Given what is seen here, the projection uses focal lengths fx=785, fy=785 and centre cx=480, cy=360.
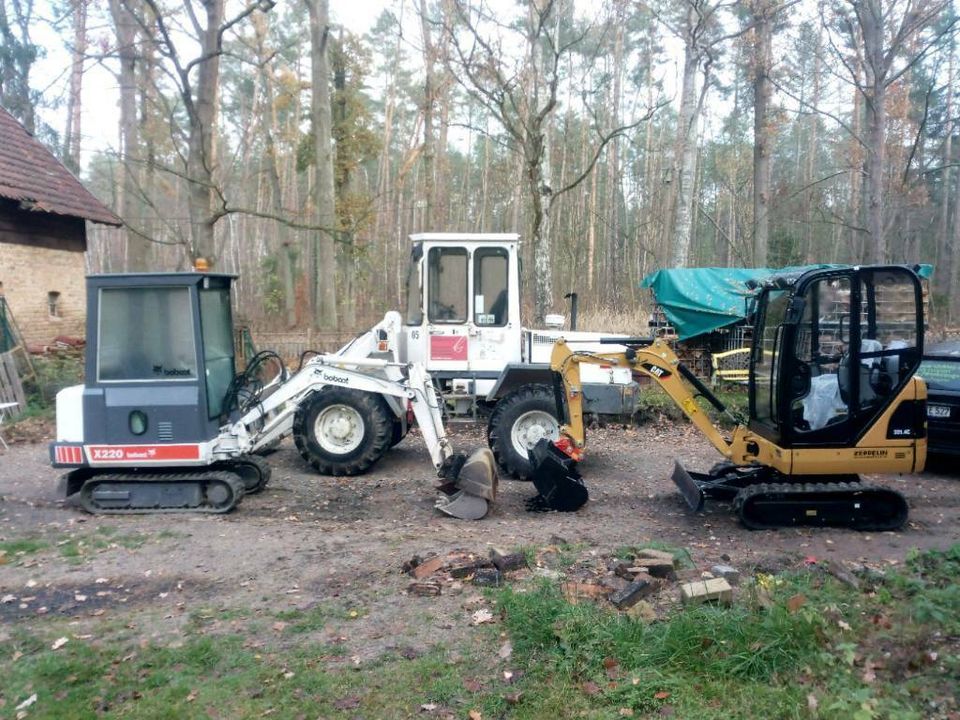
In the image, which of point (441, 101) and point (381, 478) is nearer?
point (381, 478)

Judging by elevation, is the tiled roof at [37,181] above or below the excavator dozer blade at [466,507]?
above

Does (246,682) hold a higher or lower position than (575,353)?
lower

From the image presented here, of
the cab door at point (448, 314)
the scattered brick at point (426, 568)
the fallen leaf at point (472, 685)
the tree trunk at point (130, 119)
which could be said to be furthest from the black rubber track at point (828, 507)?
the tree trunk at point (130, 119)

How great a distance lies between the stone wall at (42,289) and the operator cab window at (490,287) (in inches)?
450

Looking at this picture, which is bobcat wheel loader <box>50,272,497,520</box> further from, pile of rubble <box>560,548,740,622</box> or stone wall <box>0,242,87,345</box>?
stone wall <box>0,242,87,345</box>

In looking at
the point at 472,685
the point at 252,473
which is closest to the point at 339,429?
the point at 252,473

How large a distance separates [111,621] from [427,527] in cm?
295

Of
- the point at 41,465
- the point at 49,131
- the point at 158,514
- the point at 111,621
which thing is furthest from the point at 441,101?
the point at 111,621

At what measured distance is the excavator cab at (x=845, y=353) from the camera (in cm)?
707

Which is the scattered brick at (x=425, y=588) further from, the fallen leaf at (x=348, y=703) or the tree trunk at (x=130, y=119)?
the tree trunk at (x=130, y=119)

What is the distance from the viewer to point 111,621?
539cm

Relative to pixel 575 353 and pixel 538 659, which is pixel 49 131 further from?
pixel 538 659

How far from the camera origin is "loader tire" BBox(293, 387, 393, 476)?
9391 mm

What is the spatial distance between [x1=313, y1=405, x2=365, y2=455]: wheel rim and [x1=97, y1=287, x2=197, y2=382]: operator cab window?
192cm
